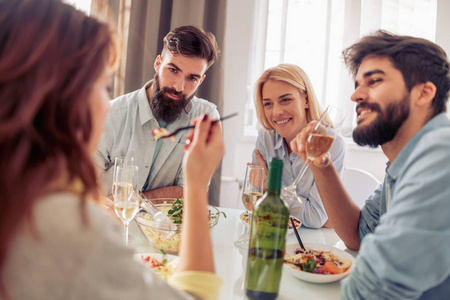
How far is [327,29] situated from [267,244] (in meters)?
2.78

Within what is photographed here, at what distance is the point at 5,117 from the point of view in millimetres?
546

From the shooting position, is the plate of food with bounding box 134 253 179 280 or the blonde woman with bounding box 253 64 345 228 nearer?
the plate of food with bounding box 134 253 179 280

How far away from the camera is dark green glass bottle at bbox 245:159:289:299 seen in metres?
0.87

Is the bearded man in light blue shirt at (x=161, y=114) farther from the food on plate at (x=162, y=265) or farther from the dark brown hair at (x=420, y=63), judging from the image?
the dark brown hair at (x=420, y=63)

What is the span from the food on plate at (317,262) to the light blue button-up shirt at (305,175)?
1.21 feet

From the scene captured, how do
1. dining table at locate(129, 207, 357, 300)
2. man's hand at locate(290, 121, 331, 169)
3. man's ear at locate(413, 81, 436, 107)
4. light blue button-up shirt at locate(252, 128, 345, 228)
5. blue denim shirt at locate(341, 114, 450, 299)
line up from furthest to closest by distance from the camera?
1. light blue button-up shirt at locate(252, 128, 345, 228)
2. man's hand at locate(290, 121, 331, 169)
3. man's ear at locate(413, 81, 436, 107)
4. dining table at locate(129, 207, 357, 300)
5. blue denim shirt at locate(341, 114, 450, 299)

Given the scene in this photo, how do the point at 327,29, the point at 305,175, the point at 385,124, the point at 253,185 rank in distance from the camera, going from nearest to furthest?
1. the point at 385,124
2. the point at 253,185
3. the point at 305,175
4. the point at 327,29

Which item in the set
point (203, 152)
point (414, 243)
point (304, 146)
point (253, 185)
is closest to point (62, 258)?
point (203, 152)

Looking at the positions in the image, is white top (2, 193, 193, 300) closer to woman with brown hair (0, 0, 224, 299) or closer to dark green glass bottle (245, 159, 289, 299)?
woman with brown hair (0, 0, 224, 299)

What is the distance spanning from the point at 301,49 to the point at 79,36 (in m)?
2.90

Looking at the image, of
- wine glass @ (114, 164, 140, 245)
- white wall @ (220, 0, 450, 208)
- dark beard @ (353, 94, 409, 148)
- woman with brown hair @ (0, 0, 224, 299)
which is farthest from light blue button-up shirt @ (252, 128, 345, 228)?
woman with brown hair @ (0, 0, 224, 299)

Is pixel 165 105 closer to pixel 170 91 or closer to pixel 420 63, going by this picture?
pixel 170 91

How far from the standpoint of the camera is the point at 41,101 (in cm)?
56

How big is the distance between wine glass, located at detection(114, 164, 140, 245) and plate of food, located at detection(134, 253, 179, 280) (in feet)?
0.45
